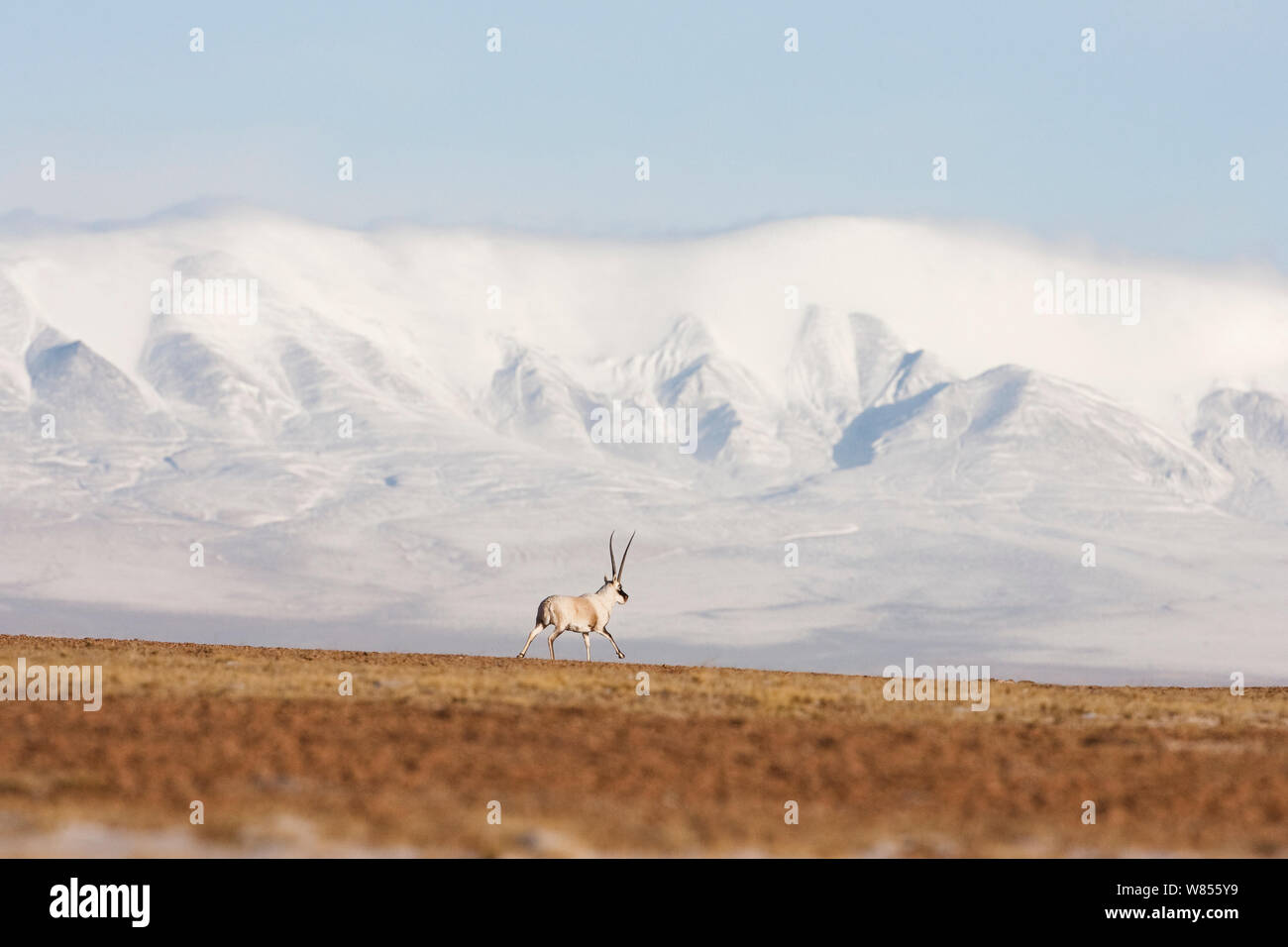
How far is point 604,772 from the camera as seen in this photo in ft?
66.8

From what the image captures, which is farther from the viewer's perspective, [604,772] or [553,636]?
[553,636]

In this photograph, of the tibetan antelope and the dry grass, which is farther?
the tibetan antelope

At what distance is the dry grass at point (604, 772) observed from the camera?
1656 centimetres

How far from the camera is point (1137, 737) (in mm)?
26953

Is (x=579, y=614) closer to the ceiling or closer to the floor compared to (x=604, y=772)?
closer to the ceiling

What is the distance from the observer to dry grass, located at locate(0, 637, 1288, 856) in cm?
1656

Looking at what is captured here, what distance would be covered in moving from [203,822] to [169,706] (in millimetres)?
9344

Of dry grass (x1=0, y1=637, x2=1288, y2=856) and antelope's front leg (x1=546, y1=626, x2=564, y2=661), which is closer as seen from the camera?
dry grass (x1=0, y1=637, x2=1288, y2=856)

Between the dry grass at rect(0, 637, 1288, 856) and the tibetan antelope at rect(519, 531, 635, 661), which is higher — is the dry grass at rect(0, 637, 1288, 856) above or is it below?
below

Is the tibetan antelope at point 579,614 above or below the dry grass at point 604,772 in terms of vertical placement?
above

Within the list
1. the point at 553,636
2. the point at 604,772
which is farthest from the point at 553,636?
the point at 604,772

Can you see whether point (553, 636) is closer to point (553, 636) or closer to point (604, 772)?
point (553, 636)
